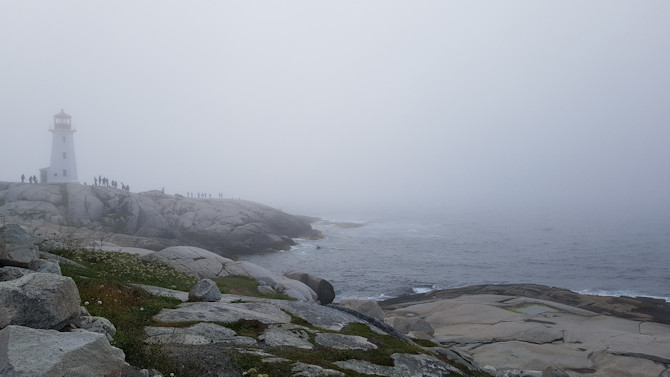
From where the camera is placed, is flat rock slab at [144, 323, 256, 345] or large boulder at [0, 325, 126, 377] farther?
flat rock slab at [144, 323, 256, 345]

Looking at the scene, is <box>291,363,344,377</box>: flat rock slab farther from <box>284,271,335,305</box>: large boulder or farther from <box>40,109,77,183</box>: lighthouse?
<box>40,109,77,183</box>: lighthouse

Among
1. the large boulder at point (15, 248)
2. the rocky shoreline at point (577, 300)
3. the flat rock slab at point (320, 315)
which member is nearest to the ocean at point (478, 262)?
the rocky shoreline at point (577, 300)

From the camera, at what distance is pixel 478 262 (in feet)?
226

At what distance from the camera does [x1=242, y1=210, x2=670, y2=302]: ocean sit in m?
52.4

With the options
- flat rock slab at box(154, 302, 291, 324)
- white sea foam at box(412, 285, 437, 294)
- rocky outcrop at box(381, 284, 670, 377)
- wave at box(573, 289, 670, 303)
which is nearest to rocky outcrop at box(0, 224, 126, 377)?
flat rock slab at box(154, 302, 291, 324)

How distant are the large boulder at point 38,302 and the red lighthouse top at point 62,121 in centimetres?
8539

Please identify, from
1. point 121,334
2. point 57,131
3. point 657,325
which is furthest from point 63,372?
point 57,131

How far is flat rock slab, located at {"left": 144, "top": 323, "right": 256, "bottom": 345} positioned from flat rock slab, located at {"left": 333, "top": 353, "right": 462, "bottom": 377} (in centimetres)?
286

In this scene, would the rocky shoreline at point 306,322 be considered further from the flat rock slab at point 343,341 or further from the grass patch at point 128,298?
the grass patch at point 128,298

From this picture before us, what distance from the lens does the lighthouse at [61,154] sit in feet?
249

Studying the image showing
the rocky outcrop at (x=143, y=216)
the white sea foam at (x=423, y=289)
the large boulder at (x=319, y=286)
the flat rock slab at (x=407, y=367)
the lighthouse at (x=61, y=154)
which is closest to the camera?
the flat rock slab at (x=407, y=367)

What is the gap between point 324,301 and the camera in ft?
120

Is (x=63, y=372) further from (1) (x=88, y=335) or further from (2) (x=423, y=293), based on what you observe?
(2) (x=423, y=293)

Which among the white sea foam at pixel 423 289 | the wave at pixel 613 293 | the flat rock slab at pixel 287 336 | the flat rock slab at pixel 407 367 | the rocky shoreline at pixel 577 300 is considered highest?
the flat rock slab at pixel 287 336
